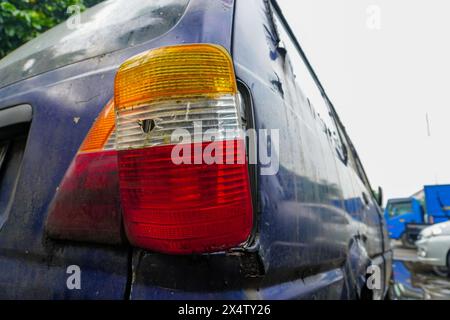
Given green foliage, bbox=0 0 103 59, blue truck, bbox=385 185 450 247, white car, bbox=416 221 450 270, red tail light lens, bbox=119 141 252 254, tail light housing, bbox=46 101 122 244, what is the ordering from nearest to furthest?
1. red tail light lens, bbox=119 141 252 254
2. tail light housing, bbox=46 101 122 244
3. green foliage, bbox=0 0 103 59
4. white car, bbox=416 221 450 270
5. blue truck, bbox=385 185 450 247

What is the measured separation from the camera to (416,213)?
1480cm

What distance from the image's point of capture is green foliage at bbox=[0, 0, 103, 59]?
14.7 feet

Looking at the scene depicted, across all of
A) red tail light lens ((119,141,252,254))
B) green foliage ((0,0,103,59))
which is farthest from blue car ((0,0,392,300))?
green foliage ((0,0,103,59))

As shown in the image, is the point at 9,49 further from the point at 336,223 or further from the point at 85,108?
the point at 336,223

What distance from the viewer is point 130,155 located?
0.71m

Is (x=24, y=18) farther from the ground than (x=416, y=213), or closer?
farther from the ground

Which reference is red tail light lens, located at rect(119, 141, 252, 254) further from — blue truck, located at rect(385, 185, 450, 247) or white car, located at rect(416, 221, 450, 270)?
blue truck, located at rect(385, 185, 450, 247)

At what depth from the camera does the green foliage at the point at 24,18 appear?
448 cm

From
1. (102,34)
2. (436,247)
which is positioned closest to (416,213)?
(436,247)

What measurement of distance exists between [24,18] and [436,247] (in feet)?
28.5

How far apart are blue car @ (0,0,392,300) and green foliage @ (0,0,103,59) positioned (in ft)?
14.4

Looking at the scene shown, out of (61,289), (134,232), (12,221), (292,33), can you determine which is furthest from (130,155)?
(292,33)

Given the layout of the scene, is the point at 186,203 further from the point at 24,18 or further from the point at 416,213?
the point at 416,213
